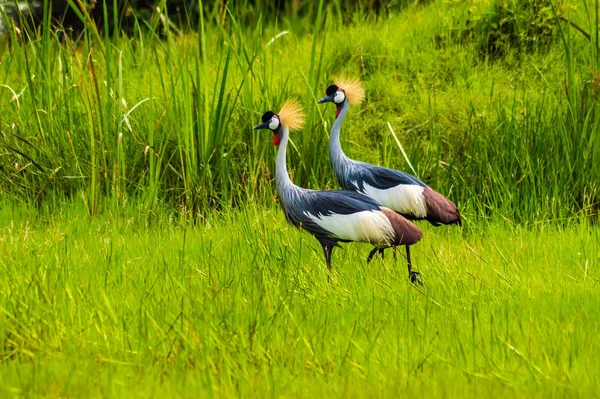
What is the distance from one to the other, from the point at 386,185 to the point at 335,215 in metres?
0.77

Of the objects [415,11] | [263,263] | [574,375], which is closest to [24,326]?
[263,263]

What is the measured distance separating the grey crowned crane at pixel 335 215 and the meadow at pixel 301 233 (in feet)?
0.57

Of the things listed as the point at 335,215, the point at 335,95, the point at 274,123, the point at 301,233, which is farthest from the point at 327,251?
the point at 335,95

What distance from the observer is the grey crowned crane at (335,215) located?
185 inches

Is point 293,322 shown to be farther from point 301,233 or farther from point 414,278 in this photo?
point 301,233

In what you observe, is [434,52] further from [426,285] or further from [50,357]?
[50,357]

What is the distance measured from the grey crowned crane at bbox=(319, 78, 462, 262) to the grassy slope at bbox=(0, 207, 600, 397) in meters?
0.24

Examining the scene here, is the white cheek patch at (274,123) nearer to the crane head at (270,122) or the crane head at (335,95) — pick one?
the crane head at (270,122)

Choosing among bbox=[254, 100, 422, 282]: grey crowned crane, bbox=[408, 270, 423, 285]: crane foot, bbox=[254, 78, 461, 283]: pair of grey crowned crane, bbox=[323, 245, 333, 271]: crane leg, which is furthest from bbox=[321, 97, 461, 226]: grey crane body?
bbox=[408, 270, 423, 285]: crane foot

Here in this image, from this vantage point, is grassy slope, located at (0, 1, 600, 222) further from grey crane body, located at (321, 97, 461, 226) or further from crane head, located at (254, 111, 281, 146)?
crane head, located at (254, 111, 281, 146)

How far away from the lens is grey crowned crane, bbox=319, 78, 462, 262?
543cm

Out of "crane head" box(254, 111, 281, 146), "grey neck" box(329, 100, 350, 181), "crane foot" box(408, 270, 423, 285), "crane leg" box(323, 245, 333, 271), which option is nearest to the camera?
"crane foot" box(408, 270, 423, 285)

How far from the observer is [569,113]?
6.90 meters

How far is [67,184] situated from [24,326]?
332 cm
